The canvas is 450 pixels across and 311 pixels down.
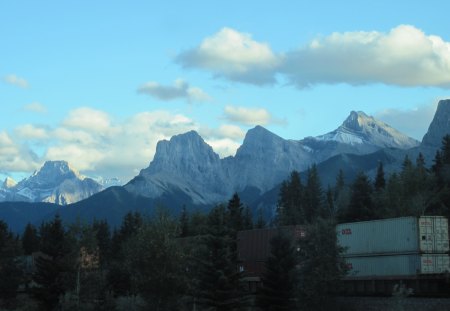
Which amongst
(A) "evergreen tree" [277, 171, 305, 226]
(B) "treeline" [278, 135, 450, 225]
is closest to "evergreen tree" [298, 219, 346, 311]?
(B) "treeline" [278, 135, 450, 225]

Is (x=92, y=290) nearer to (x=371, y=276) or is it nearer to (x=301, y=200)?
(x=371, y=276)

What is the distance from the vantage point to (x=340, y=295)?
4972cm

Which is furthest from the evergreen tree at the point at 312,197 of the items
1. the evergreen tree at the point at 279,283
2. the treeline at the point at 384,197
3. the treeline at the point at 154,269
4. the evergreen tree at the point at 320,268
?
the evergreen tree at the point at 320,268

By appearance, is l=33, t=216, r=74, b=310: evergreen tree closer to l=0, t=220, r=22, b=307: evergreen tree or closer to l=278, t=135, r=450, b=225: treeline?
l=0, t=220, r=22, b=307: evergreen tree

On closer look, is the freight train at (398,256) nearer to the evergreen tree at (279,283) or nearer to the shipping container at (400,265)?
the shipping container at (400,265)

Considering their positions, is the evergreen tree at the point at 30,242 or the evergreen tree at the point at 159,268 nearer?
the evergreen tree at the point at 159,268

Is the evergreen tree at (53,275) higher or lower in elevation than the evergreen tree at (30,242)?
lower

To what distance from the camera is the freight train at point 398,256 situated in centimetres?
4750

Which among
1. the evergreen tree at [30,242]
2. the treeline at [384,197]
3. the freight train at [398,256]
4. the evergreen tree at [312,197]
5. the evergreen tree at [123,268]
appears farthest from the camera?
the evergreen tree at [30,242]

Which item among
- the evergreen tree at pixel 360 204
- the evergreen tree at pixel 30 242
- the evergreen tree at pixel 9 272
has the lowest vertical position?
the evergreen tree at pixel 9 272

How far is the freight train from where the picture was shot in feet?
156

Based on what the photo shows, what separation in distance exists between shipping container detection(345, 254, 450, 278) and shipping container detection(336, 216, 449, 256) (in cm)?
45

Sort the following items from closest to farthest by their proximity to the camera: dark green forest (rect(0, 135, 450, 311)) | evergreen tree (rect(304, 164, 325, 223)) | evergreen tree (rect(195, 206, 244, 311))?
dark green forest (rect(0, 135, 450, 311)) < evergreen tree (rect(195, 206, 244, 311)) < evergreen tree (rect(304, 164, 325, 223))

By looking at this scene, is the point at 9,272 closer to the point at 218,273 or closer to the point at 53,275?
the point at 53,275
